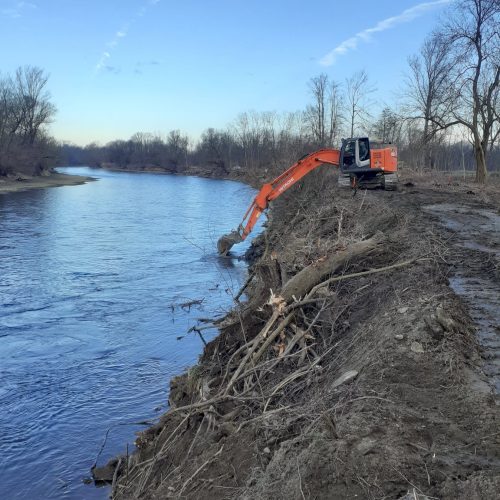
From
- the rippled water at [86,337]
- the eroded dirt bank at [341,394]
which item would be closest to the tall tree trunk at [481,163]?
the rippled water at [86,337]

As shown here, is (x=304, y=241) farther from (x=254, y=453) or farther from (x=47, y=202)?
(x=47, y=202)

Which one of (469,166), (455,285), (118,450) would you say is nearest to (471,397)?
(455,285)

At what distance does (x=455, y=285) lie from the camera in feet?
27.5

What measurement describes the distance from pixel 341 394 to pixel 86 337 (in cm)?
842

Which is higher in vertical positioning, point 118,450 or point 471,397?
point 471,397

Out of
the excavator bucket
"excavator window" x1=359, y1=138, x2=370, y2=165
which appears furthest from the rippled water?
"excavator window" x1=359, y1=138, x2=370, y2=165

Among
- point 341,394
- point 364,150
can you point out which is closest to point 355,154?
point 364,150

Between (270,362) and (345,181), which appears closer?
(270,362)

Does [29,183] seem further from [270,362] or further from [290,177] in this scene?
[270,362]

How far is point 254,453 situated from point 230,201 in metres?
42.5

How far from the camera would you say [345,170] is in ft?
64.2

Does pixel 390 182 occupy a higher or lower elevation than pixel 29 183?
higher

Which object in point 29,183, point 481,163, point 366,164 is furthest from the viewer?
point 29,183

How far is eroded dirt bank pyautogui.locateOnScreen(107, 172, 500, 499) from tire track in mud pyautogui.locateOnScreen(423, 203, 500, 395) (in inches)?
2.8
